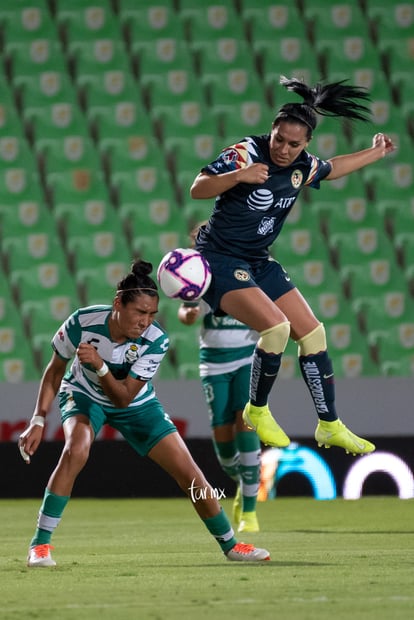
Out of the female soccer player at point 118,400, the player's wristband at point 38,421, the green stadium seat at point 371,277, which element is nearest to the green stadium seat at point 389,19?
the green stadium seat at point 371,277

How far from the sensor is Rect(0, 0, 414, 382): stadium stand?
12.9 metres

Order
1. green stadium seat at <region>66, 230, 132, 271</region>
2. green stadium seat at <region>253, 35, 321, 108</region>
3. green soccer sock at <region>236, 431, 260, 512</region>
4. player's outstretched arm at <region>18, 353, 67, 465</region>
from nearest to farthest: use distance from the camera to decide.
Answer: player's outstretched arm at <region>18, 353, 67, 465</region> < green soccer sock at <region>236, 431, 260, 512</region> < green stadium seat at <region>66, 230, 132, 271</region> < green stadium seat at <region>253, 35, 321, 108</region>

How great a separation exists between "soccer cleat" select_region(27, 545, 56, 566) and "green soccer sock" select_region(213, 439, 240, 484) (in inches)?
118

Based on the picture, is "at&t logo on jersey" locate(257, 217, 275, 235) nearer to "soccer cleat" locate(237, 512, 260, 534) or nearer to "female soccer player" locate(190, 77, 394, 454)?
"female soccer player" locate(190, 77, 394, 454)

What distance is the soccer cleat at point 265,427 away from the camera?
6281 mm

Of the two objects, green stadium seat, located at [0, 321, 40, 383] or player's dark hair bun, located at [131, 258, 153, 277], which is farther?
green stadium seat, located at [0, 321, 40, 383]

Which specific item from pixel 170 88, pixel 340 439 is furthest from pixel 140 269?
pixel 170 88

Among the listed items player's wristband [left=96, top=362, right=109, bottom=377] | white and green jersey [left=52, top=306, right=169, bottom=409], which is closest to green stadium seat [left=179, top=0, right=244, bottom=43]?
white and green jersey [left=52, top=306, right=169, bottom=409]

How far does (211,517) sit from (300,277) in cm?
710

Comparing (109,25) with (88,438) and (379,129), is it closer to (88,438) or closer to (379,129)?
(379,129)

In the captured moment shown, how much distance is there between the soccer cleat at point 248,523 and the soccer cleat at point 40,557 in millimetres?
2539

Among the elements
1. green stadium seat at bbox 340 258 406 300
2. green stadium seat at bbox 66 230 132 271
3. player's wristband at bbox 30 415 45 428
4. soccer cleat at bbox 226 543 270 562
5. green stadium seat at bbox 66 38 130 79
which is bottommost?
soccer cleat at bbox 226 543 270 562

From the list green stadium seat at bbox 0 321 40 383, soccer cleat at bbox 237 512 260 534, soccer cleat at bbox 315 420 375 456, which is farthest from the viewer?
green stadium seat at bbox 0 321 40 383

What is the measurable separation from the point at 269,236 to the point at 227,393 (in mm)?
2553
